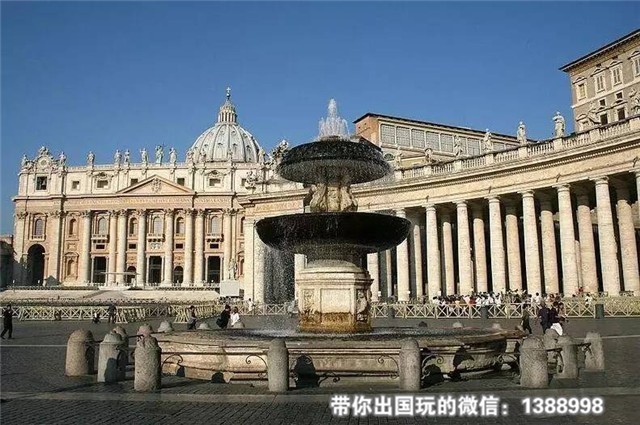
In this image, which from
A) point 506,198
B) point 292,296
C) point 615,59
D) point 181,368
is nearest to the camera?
point 181,368

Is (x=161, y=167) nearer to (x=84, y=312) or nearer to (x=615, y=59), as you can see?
(x=84, y=312)

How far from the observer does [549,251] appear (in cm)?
3709

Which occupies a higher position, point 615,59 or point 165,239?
point 615,59

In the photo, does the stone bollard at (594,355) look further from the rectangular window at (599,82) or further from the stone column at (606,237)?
the rectangular window at (599,82)

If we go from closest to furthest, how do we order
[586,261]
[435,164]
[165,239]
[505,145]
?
[586,261] → [435,164] → [505,145] → [165,239]

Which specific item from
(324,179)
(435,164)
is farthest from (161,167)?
(324,179)

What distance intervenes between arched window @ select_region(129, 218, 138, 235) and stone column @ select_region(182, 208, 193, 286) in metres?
9.36

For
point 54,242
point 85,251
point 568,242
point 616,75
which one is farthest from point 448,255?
point 54,242

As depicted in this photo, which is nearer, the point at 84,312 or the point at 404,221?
the point at 404,221

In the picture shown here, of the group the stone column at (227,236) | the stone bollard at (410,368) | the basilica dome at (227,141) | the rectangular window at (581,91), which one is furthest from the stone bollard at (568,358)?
the basilica dome at (227,141)

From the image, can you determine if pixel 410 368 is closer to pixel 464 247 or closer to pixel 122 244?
pixel 464 247

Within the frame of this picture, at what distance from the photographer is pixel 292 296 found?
2295 inches

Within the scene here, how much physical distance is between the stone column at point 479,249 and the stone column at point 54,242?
278ft

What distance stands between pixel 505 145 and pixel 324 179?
5421cm
